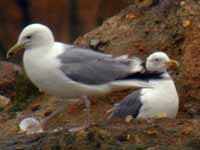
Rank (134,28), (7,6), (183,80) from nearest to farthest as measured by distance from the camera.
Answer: (183,80) < (134,28) < (7,6)

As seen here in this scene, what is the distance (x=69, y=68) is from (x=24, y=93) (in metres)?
3.58

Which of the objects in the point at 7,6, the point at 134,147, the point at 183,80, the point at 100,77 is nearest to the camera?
the point at 134,147

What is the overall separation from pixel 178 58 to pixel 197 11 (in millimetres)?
750

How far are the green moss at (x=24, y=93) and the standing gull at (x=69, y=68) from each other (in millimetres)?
3068

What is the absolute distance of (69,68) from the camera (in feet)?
39.4

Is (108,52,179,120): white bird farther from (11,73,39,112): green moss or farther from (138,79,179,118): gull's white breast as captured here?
(11,73,39,112): green moss

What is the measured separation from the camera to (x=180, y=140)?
11.1 metres

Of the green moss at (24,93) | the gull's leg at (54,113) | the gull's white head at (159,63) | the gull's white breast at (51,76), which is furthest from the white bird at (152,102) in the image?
the green moss at (24,93)

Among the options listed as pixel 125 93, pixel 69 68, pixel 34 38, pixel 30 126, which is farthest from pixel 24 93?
pixel 69 68

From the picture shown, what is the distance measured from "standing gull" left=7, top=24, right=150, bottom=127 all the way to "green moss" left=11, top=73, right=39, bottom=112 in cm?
307

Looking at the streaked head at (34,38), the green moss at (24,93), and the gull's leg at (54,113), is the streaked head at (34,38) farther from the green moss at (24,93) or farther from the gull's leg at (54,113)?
the green moss at (24,93)

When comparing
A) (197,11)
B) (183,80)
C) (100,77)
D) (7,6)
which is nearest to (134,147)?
(100,77)

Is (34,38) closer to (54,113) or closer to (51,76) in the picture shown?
(51,76)

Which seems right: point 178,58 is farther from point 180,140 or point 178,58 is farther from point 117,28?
point 180,140
